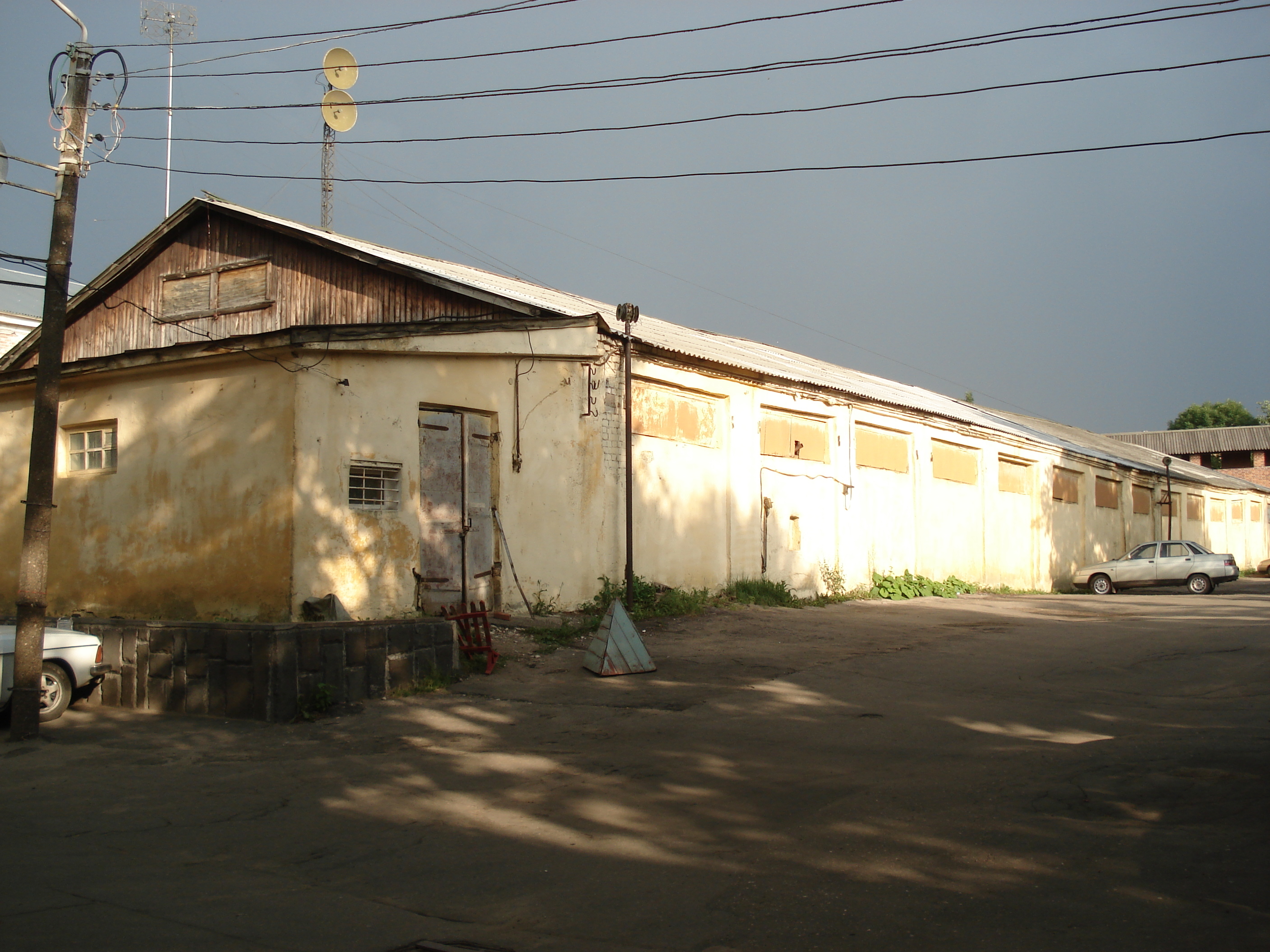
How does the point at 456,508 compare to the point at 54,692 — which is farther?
the point at 456,508

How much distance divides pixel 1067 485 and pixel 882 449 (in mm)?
11384

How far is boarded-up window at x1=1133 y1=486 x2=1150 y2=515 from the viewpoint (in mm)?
34656

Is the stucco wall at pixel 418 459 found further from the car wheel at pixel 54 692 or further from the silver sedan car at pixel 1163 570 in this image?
the silver sedan car at pixel 1163 570

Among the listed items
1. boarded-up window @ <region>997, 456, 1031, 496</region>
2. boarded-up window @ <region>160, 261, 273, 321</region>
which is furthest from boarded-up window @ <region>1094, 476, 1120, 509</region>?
boarded-up window @ <region>160, 261, 273, 321</region>

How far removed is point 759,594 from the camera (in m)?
17.0

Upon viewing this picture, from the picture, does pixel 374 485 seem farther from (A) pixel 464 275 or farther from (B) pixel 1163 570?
(B) pixel 1163 570

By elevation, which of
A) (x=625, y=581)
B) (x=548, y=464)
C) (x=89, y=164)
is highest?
(x=89, y=164)

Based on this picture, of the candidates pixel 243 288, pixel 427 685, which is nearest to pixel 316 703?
pixel 427 685

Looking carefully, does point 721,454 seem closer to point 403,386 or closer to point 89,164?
point 403,386

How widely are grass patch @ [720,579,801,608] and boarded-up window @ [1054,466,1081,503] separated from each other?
1455cm

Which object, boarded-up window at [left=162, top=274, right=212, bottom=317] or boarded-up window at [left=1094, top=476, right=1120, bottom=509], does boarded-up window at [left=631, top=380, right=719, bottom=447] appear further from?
boarded-up window at [left=1094, top=476, right=1120, bottom=509]

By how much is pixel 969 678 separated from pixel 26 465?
49.9ft

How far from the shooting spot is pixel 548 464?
45.3 ft

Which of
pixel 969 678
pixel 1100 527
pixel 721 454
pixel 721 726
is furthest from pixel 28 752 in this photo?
pixel 1100 527
